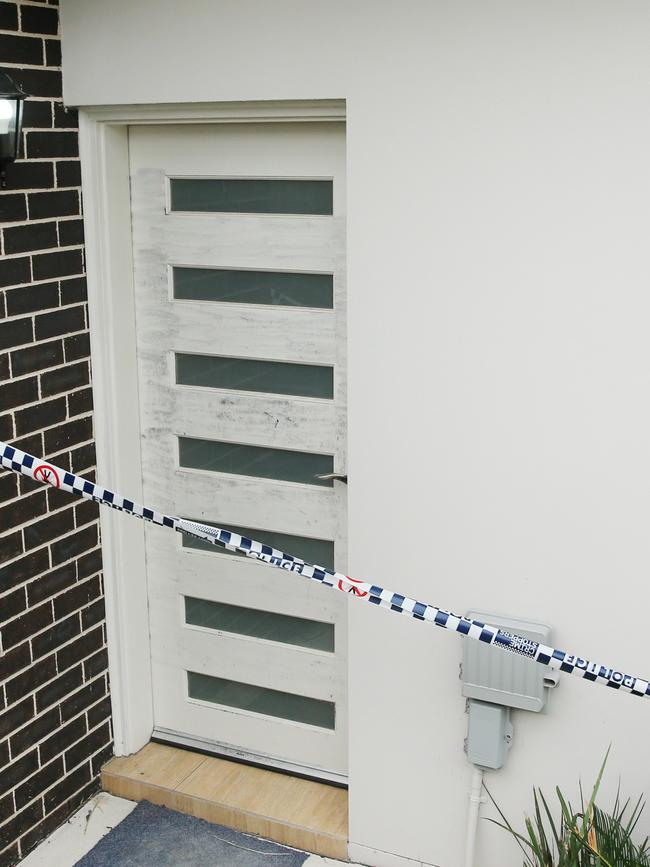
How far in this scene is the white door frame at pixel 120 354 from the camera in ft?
10.3

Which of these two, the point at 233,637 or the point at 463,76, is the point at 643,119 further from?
the point at 233,637

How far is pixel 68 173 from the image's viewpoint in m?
3.23

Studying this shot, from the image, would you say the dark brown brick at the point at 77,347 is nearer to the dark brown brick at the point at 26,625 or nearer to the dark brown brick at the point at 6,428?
the dark brown brick at the point at 6,428

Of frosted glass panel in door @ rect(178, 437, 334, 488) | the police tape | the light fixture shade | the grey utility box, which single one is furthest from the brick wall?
the grey utility box

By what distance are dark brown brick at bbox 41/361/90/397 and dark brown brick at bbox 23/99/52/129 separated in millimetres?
724

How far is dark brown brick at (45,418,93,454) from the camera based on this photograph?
3.25 meters

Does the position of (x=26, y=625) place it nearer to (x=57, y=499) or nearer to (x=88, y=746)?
(x=57, y=499)

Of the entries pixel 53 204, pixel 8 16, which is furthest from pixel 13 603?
pixel 8 16

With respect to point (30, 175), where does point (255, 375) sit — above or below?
below

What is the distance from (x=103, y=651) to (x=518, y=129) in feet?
7.17

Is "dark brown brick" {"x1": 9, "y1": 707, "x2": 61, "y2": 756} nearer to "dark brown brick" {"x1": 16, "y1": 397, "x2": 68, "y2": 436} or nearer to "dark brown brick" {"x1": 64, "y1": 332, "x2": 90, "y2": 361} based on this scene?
"dark brown brick" {"x1": 16, "y1": 397, "x2": 68, "y2": 436}

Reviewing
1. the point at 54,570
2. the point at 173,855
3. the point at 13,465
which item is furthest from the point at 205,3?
the point at 173,855

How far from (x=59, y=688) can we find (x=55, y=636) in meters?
0.18

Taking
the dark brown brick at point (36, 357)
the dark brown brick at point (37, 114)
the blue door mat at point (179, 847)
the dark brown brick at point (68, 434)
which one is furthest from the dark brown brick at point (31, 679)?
the dark brown brick at point (37, 114)
